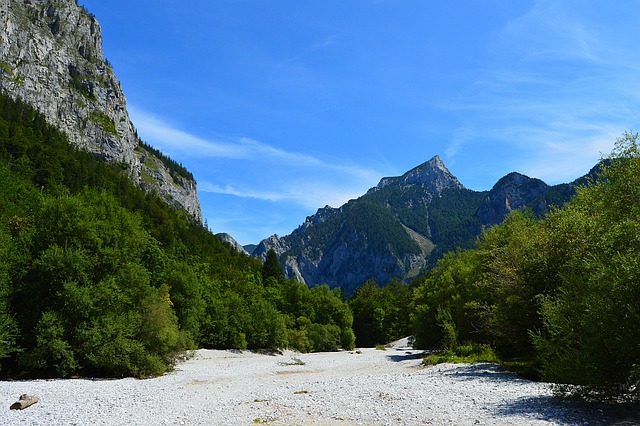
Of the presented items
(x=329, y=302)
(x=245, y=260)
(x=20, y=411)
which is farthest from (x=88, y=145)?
(x=20, y=411)

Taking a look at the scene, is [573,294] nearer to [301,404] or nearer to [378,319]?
[301,404]

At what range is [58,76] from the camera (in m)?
176

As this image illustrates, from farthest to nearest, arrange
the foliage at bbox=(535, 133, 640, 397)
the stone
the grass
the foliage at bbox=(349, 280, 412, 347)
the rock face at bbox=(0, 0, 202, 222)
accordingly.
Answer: the rock face at bbox=(0, 0, 202, 222) < the foliage at bbox=(349, 280, 412, 347) < the grass < the stone < the foliage at bbox=(535, 133, 640, 397)

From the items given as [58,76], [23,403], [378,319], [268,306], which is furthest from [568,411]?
[58,76]

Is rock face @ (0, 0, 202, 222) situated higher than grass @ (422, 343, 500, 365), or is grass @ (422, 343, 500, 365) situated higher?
rock face @ (0, 0, 202, 222)

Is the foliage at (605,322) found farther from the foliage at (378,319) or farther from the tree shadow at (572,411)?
the foliage at (378,319)

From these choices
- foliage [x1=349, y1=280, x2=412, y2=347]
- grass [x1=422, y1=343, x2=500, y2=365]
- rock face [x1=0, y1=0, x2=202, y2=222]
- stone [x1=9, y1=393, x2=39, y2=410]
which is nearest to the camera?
stone [x1=9, y1=393, x2=39, y2=410]

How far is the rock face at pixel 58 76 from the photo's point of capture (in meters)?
156

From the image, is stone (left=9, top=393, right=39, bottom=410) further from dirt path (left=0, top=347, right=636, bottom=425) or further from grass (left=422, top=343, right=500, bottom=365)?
grass (left=422, top=343, right=500, bottom=365)

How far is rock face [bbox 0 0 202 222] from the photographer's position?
156 m

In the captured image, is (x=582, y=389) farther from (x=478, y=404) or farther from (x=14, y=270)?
(x=14, y=270)

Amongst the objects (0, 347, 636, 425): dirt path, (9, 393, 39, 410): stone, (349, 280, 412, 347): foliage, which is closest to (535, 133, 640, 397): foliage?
(0, 347, 636, 425): dirt path

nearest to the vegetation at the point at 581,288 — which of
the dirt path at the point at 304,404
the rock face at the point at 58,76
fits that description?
the dirt path at the point at 304,404

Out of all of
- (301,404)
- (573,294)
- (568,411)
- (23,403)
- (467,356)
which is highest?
(573,294)
